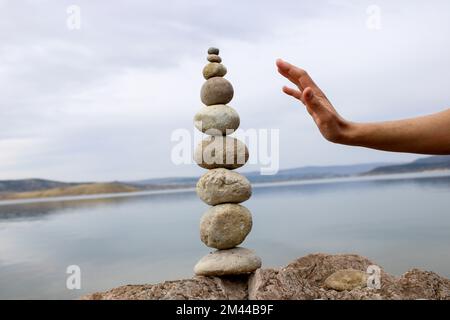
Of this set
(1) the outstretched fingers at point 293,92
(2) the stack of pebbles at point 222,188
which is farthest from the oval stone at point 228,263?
(1) the outstretched fingers at point 293,92

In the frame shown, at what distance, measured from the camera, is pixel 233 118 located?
772 cm

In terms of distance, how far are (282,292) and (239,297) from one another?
83 centimetres

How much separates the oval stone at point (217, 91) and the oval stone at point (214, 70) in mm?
124

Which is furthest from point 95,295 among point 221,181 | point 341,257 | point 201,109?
point 341,257

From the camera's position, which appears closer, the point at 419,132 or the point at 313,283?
the point at 419,132

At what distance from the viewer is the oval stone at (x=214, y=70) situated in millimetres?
→ 7957

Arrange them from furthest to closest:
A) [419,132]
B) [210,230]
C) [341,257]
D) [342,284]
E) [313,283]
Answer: [341,257] < [313,283] < [342,284] < [210,230] < [419,132]

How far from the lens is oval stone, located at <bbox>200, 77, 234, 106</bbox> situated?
7797mm

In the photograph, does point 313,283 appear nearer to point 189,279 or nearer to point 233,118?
point 189,279

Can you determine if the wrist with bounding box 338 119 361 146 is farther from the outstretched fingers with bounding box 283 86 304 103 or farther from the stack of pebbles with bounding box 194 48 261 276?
the stack of pebbles with bounding box 194 48 261 276

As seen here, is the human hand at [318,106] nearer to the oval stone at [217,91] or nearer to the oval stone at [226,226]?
the oval stone at [226,226]

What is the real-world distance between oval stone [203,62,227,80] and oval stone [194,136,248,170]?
3.84 ft

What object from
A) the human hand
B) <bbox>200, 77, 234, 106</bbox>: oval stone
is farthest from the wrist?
<bbox>200, 77, 234, 106</bbox>: oval stone
